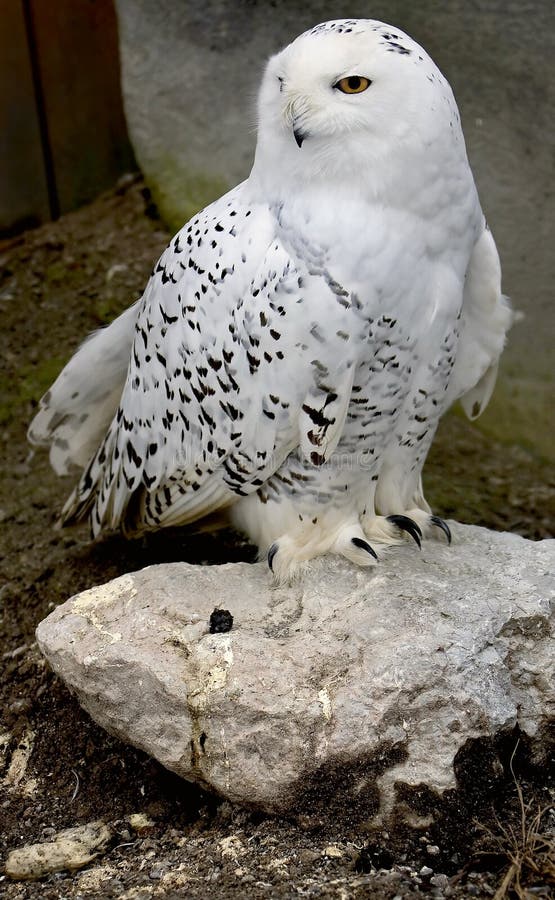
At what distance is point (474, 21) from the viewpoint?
3852mm

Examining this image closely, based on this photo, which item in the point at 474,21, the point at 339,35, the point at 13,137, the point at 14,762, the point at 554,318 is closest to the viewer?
the point at 339,35

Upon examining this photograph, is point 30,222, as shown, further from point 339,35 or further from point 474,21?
point 339,35

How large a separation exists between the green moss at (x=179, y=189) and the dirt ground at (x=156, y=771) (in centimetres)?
40

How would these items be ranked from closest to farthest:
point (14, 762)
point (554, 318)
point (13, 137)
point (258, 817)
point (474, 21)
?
point (258, 817)
point (14, 762)
point (474, 21)
point (554, 318)
point (13, 137)

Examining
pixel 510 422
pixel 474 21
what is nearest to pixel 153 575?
pixel 510 422

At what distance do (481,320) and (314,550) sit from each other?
31.5 inches

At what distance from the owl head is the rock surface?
1104 millimetres

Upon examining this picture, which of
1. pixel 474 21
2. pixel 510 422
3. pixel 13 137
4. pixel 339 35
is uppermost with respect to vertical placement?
pixel 339 35

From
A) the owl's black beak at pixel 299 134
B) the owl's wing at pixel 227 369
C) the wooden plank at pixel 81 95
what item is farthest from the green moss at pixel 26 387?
the owl's black beak at pixel 299 134

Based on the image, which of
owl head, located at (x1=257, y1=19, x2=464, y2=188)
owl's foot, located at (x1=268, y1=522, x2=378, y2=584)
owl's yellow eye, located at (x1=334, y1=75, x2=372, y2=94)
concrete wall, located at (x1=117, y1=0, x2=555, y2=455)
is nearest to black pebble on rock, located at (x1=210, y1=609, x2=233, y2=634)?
owl's foot, located at (x1=268, y1=522, x2=378, y2=584)

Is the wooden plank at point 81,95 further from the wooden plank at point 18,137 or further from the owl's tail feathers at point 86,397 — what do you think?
the owl's tail feathers at point 86,397

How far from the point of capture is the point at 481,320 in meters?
2.94

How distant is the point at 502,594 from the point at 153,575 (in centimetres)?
93

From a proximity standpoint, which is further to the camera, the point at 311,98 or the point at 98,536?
the point at 98,536
